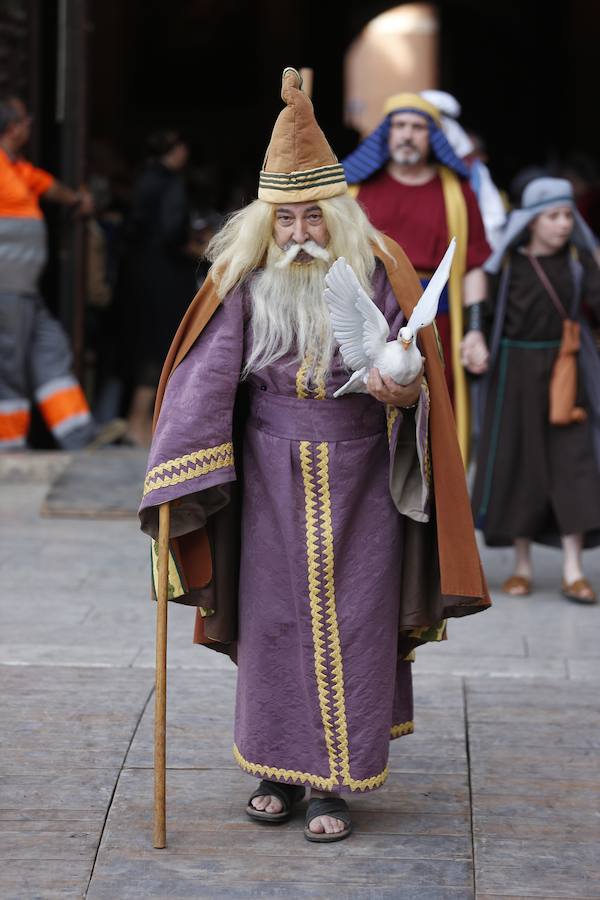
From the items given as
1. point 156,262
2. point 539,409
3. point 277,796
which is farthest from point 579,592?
point 156,262

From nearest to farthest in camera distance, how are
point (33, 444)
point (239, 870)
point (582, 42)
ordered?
point (239, 870)
point (33, 444)
point (582, 42)

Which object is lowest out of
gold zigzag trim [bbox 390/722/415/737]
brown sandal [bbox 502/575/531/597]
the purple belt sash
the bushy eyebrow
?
brown sandal [bbox 502/575/531/597]

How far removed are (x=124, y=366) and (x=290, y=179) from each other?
19.0 ft

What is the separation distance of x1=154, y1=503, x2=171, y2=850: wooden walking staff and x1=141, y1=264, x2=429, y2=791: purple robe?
0.10 meters

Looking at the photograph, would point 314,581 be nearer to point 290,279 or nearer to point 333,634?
point 333,634

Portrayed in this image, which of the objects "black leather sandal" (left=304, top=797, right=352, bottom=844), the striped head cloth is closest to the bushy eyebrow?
"black leather sandal" (left=304, top=797, right=352, bottom=844)

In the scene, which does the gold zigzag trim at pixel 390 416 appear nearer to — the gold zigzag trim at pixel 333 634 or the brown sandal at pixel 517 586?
the gold zigzag trim at pixel 333 634

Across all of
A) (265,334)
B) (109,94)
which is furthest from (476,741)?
(109,94)

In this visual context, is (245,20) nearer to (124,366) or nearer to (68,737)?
(124,366)

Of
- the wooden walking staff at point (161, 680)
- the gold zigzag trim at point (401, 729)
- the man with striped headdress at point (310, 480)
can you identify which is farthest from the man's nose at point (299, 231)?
the gold zigzag trim at point (401, 729)

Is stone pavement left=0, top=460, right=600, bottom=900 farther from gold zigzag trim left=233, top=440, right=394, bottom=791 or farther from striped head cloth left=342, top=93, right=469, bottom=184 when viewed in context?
striped head cloth left=342, top=93, right=469, bottom=184

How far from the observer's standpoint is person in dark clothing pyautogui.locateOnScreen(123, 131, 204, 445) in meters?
8.59

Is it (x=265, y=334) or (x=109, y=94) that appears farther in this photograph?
(x=109, y=94)

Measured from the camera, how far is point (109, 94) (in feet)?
48.2
